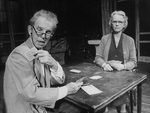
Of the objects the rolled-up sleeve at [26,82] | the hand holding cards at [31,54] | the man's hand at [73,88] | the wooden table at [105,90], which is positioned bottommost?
the wooden table at [105,90]

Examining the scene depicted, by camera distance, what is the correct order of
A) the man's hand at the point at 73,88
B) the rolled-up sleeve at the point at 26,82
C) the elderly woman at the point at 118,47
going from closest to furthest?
the rolled-up sleeve at the point at 26,82 < the man's hand at the point at 73,88 < the elderly woman at the point at 118,47

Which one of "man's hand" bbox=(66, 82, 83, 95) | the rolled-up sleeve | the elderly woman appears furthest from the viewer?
the elderly woman

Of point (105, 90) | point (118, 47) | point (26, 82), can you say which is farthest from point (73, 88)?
point (118, 47)

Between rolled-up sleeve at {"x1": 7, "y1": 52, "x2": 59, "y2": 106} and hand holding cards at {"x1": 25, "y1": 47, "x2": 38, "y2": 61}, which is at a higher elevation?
hand holding cards at {"x1": 25, "y1": 47, "x2": 38, "y2": 61}

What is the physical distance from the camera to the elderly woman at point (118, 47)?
83.3 inches

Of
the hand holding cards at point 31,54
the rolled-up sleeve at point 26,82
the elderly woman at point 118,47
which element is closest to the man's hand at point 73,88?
the rolled-up sleeve at point 26,82

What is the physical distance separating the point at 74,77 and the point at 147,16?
20.4 ft

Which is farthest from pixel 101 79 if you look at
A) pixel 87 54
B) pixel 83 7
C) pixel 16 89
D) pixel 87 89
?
pixel 83 7

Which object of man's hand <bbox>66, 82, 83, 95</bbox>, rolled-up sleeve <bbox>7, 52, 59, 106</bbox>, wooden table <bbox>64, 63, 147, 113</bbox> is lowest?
wooden table <bbox>64, 63, 147, 113</bbox>

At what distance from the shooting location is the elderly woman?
6.94 ft

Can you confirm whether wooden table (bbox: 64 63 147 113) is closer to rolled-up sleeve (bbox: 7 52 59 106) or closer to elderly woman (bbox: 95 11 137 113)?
rolled-up sleeve (bbox: 7 52 59 106)

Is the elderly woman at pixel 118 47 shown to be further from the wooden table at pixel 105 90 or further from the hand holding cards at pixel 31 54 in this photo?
the hand holding cards at pixel 31 54

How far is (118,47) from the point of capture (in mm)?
2250

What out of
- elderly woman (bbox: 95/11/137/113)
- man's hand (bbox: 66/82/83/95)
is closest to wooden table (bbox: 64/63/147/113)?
man's hand (bbox: 66/82/83/95)
